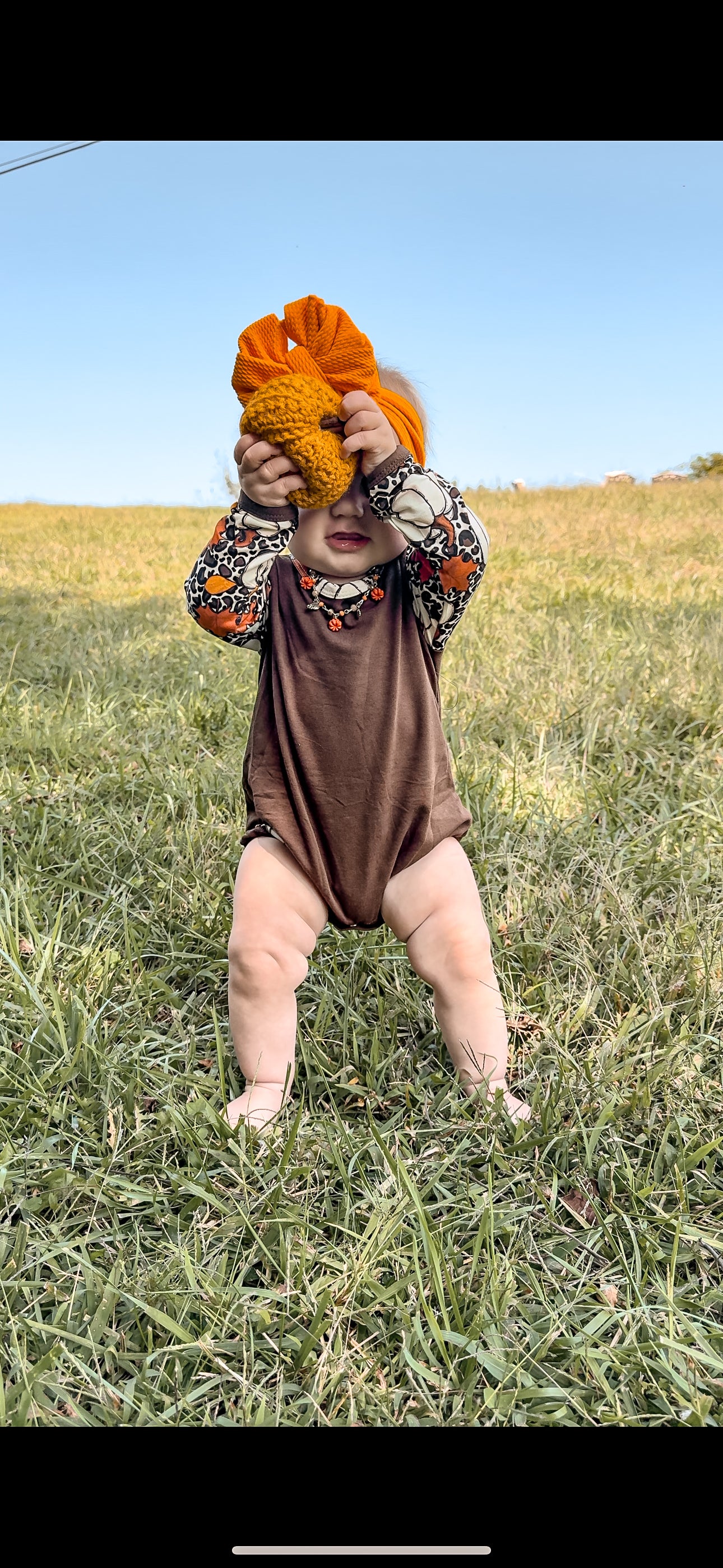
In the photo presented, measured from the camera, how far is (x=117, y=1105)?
1.85 metres

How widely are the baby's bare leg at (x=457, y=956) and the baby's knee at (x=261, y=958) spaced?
197mm

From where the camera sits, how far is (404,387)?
191cm

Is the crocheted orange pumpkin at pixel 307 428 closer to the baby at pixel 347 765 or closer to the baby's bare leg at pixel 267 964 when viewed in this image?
the baby at pixel 347 765

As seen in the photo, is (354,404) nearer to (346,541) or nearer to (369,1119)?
(346,541)

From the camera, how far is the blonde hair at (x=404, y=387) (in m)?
1.90

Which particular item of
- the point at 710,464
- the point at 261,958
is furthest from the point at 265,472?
the point at 710,464

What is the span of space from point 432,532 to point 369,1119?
0.97 m

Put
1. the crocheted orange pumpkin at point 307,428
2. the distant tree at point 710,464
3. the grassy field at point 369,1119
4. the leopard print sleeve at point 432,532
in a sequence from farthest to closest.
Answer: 1. the distant tree at point 710,464
2. the leopard print sleeve at point 432,532
3. the crocheted orange pumpkin at point 307,428
4. the grassy field at point 369,1119

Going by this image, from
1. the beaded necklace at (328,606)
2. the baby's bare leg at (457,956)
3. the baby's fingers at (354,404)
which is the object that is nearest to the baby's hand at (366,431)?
the baby's fingers at (354,404)

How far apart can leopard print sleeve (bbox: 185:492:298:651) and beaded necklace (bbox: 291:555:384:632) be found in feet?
0.23

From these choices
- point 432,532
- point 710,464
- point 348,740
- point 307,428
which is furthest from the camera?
point 710,464
